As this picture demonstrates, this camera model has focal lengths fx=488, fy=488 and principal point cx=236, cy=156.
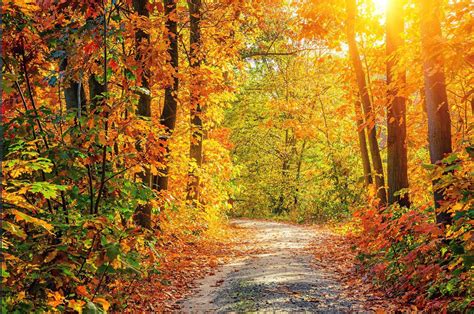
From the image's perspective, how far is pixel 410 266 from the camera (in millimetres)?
7816

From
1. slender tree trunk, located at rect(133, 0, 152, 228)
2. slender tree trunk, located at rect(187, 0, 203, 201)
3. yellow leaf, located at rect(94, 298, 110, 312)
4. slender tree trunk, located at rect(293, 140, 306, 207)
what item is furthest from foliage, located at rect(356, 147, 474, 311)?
slender tree trunk, located at rect(293, 140, 306, 207)

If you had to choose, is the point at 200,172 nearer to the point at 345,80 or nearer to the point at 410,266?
the point at 345,80

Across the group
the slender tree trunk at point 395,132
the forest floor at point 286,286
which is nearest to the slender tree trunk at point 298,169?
the forest floor at point 286,286

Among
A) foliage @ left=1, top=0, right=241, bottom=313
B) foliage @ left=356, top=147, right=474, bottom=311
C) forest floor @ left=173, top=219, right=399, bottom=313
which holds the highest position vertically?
foliage @ left=1, top=0, right=241, bottom=313

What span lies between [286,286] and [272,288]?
1.01 ft

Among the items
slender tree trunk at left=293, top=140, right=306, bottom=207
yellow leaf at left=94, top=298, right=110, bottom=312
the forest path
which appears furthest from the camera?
slender tree trunk at left=293, top=140, right=306, bottom=207

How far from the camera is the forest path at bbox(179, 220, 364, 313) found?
7.78 meters

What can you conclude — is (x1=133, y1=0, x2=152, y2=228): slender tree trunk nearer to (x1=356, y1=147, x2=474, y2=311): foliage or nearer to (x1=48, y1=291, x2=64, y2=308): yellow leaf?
(x1=356, y1=147, x2=474, y2=311): foliage

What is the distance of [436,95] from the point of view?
25.7 ft

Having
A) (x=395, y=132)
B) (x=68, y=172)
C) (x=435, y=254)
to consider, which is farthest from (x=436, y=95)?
(x=68, y=172)

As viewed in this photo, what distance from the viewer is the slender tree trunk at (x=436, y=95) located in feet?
25.1

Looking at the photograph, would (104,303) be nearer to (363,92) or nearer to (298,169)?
(363,92)

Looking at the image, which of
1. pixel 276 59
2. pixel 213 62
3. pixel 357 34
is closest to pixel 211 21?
pixel 213 62

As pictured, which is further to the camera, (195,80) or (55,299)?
(195,80)
